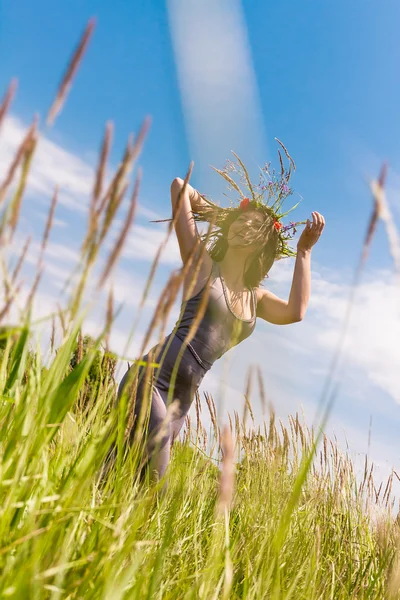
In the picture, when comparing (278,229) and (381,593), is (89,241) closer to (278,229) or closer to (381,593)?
(381,593)

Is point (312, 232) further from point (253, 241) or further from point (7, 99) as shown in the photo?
point (7, 99)

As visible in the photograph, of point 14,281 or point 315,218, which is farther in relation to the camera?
point 315,218

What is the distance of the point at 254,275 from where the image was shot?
342 cm

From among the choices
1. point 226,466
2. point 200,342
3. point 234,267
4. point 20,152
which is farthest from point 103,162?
point 234,267

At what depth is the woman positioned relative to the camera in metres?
2.88

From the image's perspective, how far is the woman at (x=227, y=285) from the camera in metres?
2.88

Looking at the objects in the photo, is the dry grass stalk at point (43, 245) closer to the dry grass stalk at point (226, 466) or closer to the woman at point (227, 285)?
the dry grass stalk at point (226, 466)

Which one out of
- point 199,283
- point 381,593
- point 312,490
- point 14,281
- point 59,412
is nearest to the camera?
point 59,412

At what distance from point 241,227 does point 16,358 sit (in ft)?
7.68

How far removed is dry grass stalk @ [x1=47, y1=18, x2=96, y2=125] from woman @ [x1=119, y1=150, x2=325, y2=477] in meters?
1.79

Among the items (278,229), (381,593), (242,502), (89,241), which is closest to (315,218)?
(278,229)

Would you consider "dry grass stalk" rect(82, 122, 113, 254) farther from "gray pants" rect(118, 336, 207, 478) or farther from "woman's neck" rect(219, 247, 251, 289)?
"woman's neck" rect(219, 247, 251, 289)

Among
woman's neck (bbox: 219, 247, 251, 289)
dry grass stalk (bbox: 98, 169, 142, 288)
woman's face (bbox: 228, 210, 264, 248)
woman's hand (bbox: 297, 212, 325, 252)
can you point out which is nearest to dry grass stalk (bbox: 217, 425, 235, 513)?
dry grass stalk (bbox: 98, 169, 142, 288)

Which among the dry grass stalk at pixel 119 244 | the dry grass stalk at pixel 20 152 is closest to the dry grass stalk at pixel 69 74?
the dry grass stalk at pixel 20 152
